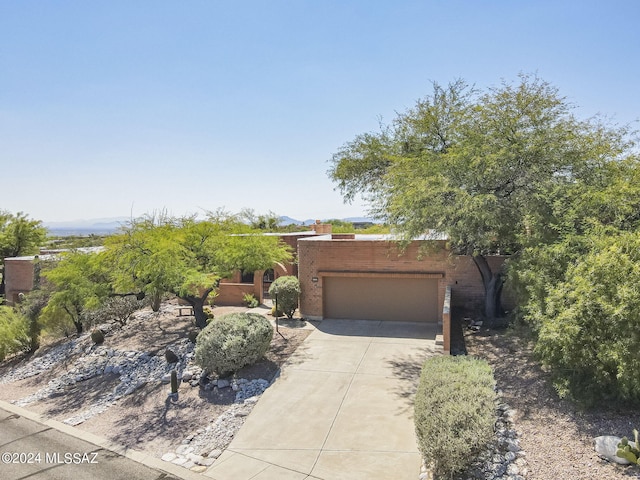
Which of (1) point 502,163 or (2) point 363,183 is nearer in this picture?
(1) point 502,163

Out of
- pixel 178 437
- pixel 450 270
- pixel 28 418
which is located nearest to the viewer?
pixel 178 437

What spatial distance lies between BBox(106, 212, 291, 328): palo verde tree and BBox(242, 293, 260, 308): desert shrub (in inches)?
176

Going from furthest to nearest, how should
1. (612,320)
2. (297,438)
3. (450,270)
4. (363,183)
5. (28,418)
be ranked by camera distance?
(363,183)
(450,270)
(28,418)
(297,438)
(612,320)

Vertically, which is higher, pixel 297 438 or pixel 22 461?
pixel 297 438

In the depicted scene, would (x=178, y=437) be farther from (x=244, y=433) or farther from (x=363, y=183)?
(x=363, y=183)

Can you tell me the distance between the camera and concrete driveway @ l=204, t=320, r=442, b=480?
7820mm

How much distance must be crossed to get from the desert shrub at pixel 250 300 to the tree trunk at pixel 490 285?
433 inches

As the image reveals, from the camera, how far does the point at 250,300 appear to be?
20.5m

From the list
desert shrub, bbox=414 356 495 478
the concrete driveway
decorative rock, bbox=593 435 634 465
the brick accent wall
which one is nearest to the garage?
the brick accent wall

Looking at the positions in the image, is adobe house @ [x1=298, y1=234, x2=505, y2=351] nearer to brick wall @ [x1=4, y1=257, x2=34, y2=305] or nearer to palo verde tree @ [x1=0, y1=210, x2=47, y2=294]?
brick wall @ [x1=4, y1=257, x2=34, y2=305]

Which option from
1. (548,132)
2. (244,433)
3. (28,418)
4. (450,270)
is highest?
(548,132)

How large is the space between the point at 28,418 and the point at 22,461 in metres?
3.16

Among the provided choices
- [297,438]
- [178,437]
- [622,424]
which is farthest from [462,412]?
[178,437]

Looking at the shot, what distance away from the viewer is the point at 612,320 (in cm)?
671
